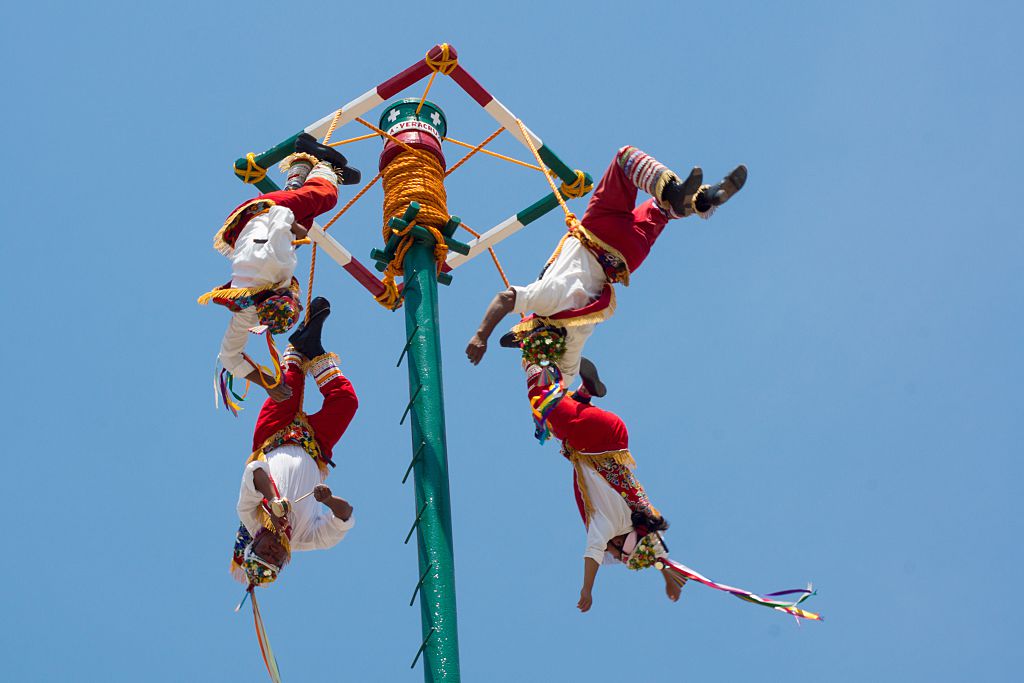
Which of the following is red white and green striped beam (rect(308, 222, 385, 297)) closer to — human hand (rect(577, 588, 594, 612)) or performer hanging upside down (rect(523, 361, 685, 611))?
performer hanging upside down (rect(523, 361, 685, 611))

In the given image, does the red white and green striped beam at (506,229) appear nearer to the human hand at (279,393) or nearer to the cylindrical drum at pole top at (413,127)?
the cylindrical drum at pole top at (413,127)

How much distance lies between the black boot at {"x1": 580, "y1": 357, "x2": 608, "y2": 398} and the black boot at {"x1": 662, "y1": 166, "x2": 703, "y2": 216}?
0.94 meters

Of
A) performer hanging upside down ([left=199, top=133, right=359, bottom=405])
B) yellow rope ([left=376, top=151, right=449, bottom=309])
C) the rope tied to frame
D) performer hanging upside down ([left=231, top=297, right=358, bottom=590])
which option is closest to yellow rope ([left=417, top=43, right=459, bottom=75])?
the rope tied to frame

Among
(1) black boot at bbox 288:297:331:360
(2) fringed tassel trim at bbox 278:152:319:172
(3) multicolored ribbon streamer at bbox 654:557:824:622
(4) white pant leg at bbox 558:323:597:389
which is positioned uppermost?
(2) fringed tassel trim at bbox 278:152:319:172

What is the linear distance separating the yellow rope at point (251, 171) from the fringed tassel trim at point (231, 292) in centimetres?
139

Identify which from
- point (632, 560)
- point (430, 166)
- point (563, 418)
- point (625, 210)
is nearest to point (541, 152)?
point (430, 166)

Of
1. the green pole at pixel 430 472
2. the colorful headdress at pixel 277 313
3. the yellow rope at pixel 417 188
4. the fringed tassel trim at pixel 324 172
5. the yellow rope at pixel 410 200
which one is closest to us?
the green pole at pixel 430 472

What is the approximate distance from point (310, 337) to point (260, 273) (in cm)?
76

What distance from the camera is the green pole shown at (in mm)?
6141

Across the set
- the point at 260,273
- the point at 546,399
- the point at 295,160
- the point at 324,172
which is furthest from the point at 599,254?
the point at 295,160

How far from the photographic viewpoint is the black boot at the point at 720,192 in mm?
6336

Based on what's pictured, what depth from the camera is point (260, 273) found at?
647cm

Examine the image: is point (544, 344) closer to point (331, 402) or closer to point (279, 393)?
point (331, 402)

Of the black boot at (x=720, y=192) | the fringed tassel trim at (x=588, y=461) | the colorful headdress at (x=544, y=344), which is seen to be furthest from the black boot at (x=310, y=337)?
the black boot at (x=720, y=192)
